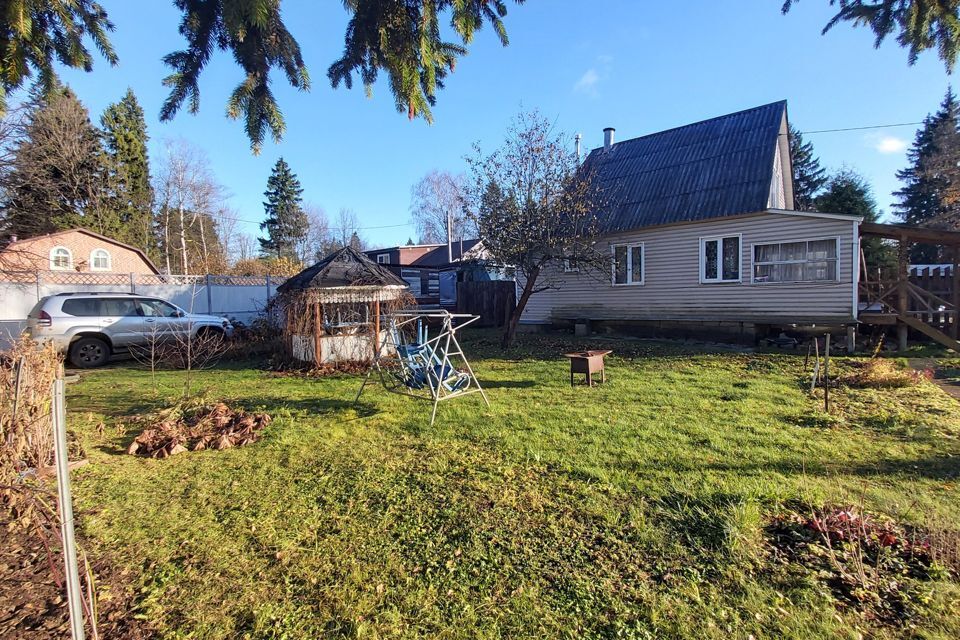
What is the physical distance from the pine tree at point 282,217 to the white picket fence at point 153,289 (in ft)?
104

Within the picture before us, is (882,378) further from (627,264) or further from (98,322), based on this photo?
(98,322)

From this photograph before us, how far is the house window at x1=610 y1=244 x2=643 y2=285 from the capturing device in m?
14.1

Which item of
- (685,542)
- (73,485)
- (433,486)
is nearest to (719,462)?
(685,542)

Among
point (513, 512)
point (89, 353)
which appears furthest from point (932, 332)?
point (89, 353)

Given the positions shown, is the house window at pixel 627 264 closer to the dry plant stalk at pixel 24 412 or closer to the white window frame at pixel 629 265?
the white window frame at pixel 629 265

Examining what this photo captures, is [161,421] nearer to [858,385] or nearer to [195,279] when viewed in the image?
[858,385]

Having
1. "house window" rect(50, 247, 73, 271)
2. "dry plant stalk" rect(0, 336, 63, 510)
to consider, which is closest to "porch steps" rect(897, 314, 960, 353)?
"dry plant stalk" rect(0, 336, 63, 510)

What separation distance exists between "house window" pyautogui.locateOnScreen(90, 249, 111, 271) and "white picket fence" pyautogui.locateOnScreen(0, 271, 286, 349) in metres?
12.1

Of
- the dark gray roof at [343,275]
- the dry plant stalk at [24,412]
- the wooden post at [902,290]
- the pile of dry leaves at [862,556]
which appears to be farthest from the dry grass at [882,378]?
the dry plant stalk at [24,412]

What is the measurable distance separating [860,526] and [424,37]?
14.4 ft

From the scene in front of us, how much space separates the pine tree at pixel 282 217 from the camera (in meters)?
48.1

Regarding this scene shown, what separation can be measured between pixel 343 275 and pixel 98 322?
5.96 meters

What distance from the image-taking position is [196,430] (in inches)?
198

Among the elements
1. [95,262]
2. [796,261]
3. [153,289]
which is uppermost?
[95,262]
